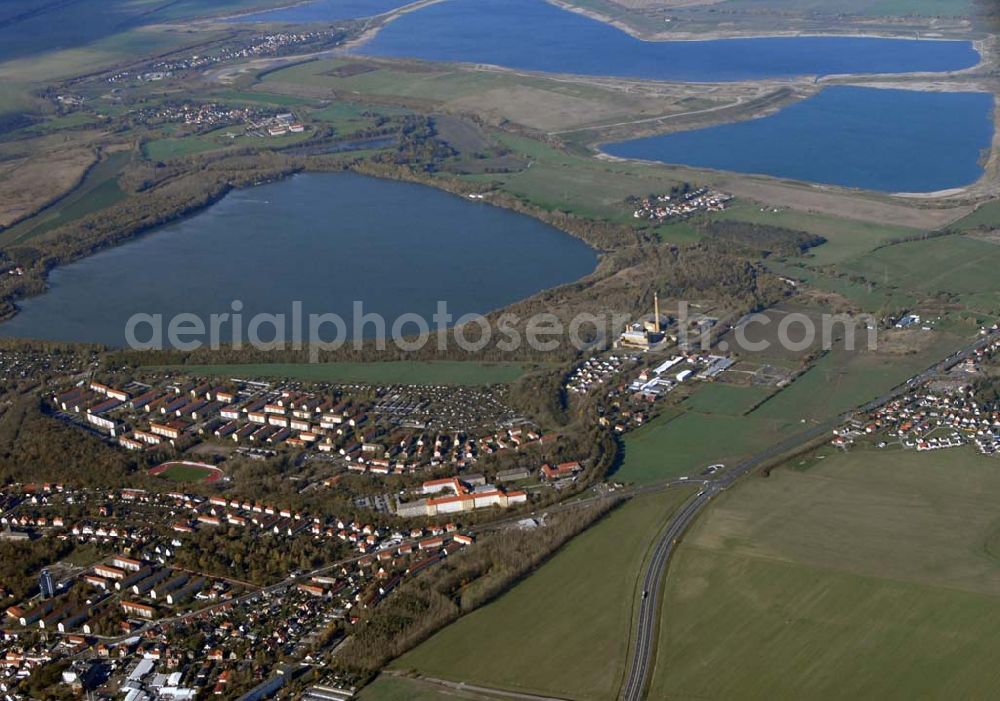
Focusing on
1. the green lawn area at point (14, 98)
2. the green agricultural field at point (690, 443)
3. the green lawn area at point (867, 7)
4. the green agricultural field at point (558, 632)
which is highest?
the green lawn area at point (14, 98)

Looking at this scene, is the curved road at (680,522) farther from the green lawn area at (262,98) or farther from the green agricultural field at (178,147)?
the green lawn area at (262,98)

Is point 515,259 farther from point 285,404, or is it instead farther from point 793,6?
point 793,6

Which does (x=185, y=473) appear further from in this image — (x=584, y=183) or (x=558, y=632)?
(x=584, y=183)

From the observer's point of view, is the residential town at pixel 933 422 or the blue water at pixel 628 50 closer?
the residential town at pixel 933 422

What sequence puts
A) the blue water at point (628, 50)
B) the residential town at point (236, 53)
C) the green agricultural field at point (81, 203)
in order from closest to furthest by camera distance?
the green agricultural field at point (81, 203) → the blue water at point (628, 50) → the residential town at point (236, 53)

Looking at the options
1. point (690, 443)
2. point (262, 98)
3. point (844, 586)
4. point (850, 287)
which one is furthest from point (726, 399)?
point (262, 98)

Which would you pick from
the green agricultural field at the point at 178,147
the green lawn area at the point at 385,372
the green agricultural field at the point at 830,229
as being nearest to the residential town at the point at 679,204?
the green agricultural field at the point at 830,229

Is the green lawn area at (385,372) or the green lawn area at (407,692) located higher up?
the green lawn area at (385,372)
